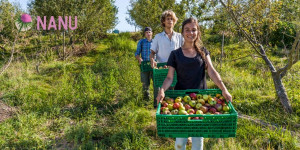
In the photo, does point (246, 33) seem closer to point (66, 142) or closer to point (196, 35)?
point (196, 35)

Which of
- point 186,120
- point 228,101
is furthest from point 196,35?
point 186,120

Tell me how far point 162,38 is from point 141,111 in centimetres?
138

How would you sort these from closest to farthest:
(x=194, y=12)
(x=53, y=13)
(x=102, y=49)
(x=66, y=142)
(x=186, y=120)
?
(x=186, y=120), (x=66, y=142), (x=194, y=12), (x=53, y=13), (x=102, y=49)

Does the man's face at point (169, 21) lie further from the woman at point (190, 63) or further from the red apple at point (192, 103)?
the red apple at point (192, 103)

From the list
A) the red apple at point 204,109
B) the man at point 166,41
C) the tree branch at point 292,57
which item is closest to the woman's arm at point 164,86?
the red apple at point 204,109

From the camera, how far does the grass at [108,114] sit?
9.86 ft

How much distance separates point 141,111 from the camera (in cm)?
394

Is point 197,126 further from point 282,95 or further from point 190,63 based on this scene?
point 282,95

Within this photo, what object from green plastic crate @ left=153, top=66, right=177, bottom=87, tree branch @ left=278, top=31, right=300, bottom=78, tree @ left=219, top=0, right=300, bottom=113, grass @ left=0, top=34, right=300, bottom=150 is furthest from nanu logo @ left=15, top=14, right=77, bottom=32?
tree branch @ left=278, top=31, right=300, bottom=78

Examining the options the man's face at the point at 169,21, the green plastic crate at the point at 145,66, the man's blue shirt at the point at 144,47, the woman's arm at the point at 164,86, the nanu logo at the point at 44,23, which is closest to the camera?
the woman's arm at the point at 164,86

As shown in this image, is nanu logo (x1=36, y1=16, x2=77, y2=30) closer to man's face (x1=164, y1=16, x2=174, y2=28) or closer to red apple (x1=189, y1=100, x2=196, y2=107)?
man's face (x1=164, y1=16, x2=174, y2=28)

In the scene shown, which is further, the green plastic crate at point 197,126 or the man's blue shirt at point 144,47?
the man's blue shirt at point 144,47

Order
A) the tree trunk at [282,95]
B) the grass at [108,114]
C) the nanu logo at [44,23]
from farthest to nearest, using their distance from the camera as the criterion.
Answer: the nanu logo at [44,23] < the tree trunk at [282,95] < the grass at [108,114]

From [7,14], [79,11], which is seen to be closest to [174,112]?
[79,11]
